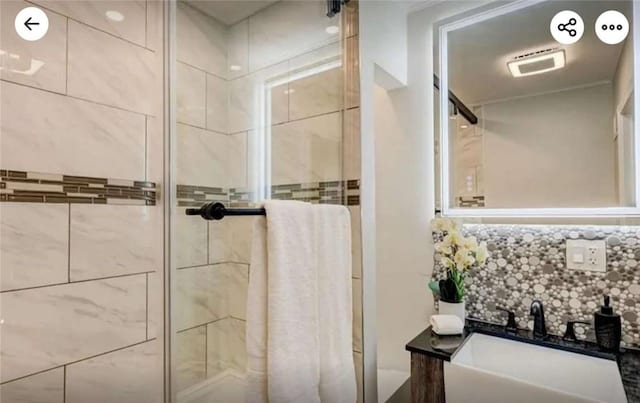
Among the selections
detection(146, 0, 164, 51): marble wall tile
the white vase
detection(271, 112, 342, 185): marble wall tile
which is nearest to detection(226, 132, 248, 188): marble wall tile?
detection(271, 112, 342, 185): marble wall tile

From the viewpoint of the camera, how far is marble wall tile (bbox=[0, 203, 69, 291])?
37.7 inches

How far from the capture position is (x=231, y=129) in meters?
1.44

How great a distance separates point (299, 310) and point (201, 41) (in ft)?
3.65

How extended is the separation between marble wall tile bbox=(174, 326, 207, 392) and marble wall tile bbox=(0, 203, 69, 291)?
0.48 m

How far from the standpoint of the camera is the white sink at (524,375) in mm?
1059

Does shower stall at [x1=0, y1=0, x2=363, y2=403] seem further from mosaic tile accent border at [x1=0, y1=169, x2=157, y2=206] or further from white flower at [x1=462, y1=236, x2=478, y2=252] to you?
white flower at [x1=462, y1=236, x2=478, y2=252]

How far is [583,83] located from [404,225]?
3.09 ft

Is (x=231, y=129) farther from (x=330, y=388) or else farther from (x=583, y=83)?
(x=583, y=83)

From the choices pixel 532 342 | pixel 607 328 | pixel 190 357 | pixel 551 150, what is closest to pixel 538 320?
pixel 532 342

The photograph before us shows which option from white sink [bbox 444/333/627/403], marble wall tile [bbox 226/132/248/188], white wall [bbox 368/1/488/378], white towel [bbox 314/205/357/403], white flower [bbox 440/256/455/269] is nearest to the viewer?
white sink [bbox 444/333/627/403]

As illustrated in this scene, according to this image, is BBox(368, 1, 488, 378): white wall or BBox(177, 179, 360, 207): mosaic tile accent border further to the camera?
BBox(368, 1, 488, 378): white wall

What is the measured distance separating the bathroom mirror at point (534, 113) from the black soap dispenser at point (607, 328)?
1.18 feet

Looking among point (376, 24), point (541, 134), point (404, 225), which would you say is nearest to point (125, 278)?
point (404, 225)

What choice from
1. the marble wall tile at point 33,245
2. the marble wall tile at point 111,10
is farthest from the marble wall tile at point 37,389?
the marble wall tile at point 111,10
